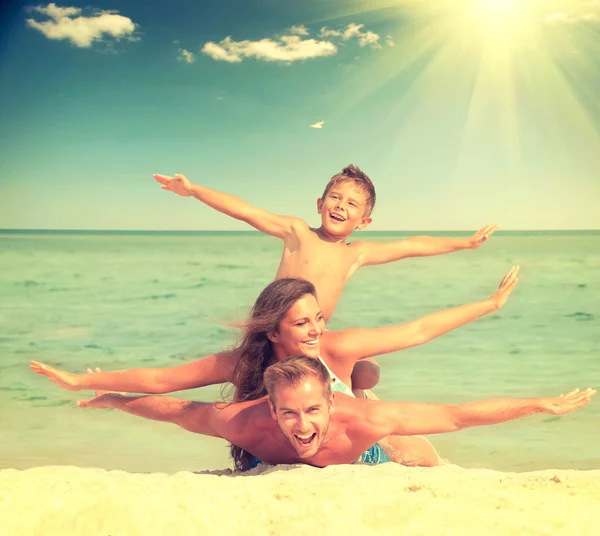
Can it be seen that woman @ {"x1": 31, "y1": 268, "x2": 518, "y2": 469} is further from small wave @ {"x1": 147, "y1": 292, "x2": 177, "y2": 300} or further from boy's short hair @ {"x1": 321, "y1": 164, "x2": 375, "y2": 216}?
small wave @ {"x1": 147, "y1": 292, "x2": 177, "y2": 300}

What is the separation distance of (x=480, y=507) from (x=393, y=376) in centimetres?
488

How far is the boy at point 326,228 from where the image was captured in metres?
4.69

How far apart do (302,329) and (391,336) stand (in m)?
0.48

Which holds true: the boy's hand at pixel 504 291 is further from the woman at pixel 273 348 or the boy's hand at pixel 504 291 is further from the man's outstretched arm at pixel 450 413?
the man's outstretched arm at pixel 450 413

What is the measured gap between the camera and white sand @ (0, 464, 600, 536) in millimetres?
2719

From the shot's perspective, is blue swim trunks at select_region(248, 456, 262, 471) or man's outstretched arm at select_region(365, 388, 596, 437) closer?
man's outstretched arm at select_region(365, 388, 596, 437)

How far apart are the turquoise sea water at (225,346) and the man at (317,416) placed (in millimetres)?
681

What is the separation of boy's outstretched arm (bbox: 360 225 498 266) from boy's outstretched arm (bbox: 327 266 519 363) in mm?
957

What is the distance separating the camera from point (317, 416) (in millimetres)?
3285

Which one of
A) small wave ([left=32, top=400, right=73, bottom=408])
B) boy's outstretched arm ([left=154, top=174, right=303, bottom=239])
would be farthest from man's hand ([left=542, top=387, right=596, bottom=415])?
small wave ([left=32, top=400, right=73, bottom=408])

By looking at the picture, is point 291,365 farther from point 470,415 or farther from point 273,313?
point 470,415

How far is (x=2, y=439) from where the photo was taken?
18.4ft

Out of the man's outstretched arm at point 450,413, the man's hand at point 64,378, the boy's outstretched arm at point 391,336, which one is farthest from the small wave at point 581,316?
the man's hand at point 64,378

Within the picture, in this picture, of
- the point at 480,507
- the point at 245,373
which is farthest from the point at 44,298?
the point at 480,507
